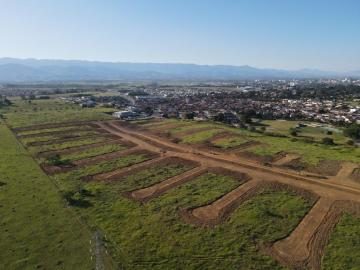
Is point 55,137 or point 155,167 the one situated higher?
point 155,167

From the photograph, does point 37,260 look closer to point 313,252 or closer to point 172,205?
point 172,205

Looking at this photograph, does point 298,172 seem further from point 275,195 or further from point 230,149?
point 230,149

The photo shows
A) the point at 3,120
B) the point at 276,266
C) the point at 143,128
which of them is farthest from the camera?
the point at 3,120

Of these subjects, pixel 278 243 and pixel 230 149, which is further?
pixel 230 149

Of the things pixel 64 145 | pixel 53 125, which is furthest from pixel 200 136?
pixel 53 125

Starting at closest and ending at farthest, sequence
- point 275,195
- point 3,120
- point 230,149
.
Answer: point 275,195, point 230,149, point 3,120

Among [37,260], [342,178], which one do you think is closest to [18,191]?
[37,260]

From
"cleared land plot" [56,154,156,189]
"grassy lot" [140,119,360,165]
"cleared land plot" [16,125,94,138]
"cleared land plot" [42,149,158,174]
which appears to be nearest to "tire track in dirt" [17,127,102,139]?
"cleared land plot" [16,125,94,138]

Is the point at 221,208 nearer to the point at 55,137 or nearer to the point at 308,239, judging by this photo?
the point at 308,239
